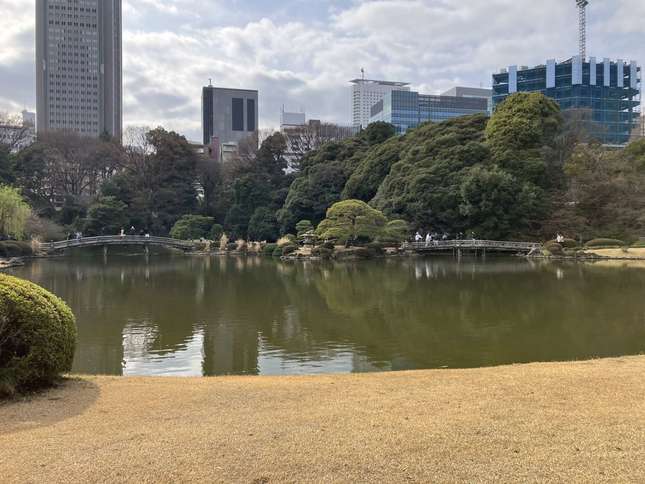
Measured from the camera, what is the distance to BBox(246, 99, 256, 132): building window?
11731 centimetres

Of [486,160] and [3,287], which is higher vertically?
[486,160]

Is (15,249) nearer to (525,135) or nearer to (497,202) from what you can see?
(497,202)

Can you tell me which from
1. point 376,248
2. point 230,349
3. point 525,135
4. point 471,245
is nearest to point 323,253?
point 376,248

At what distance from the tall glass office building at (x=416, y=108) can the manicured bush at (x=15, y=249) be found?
6169 centimetres

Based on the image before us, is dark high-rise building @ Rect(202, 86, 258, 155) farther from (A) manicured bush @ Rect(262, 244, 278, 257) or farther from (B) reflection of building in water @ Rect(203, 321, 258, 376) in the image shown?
(B) reflection of building in water @ Rect(203, 321, 258, 376)

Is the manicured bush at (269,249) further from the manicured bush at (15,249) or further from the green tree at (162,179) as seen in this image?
the manicured bush at (15,249)

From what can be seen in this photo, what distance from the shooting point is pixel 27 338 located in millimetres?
5457

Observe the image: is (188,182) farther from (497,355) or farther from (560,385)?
(560,385)

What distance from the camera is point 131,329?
484 inches

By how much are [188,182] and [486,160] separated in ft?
92.1

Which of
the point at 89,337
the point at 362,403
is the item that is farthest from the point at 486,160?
the point at 362,403

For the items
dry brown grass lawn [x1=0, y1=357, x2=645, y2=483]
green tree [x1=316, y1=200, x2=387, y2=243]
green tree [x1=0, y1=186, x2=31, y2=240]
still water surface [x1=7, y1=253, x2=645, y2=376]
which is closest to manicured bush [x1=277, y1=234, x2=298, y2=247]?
green tree [x1=316, y1=200, x2=387, y2=243]

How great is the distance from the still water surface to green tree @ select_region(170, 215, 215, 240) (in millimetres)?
20672

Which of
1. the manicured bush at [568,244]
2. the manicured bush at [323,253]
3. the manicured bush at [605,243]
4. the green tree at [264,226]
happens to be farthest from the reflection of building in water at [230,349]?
the green tree at [264,226]
